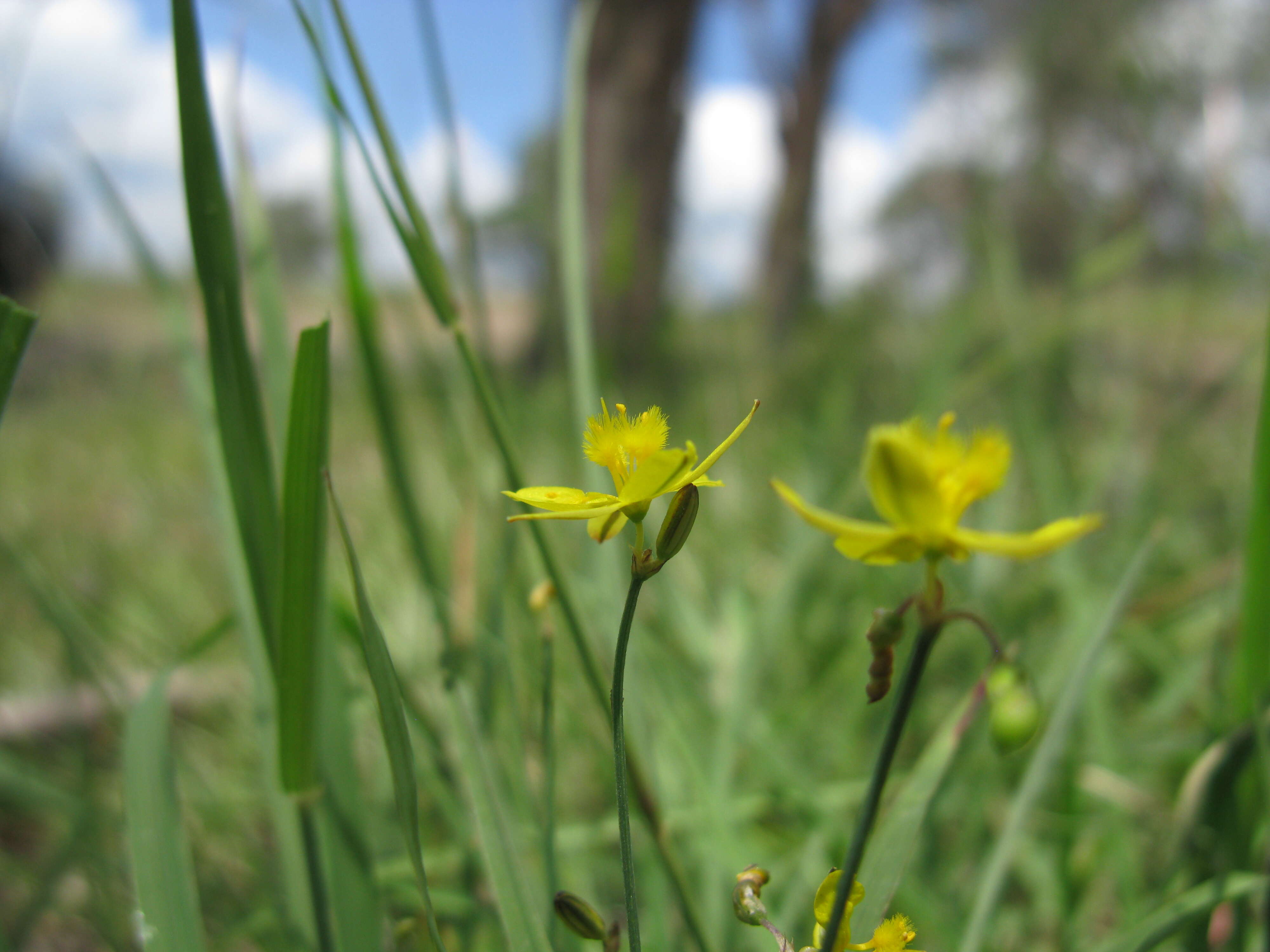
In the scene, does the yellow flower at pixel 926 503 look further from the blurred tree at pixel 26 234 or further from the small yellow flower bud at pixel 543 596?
the blurred tree at pixel 26 234

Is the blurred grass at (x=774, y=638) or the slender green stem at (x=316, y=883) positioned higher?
the blurred grass at (x=774, y=638)

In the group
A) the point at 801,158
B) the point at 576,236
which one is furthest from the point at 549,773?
the point at 801,158

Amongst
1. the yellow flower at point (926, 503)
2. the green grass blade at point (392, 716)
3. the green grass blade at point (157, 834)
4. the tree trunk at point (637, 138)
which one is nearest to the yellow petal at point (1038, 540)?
the yellow flower at point (926, 503)

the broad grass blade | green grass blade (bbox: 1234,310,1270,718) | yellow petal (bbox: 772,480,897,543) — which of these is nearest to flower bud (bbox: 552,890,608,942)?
the broad grass blade

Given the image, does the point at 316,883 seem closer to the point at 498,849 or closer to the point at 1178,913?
the point at 498,849

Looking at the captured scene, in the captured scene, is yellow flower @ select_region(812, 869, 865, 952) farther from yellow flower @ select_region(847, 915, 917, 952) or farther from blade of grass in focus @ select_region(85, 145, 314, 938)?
blade of grass in focus @ select_region(85, 145, 314, 938)
